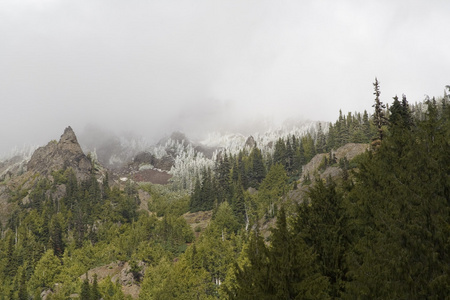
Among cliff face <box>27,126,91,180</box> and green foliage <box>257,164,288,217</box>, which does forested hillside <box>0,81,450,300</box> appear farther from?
cliff face <box>27,126,91,180</box>

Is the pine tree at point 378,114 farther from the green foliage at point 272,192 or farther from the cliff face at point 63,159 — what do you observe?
the cliff face at point 63,159

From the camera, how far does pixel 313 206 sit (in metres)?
18.5

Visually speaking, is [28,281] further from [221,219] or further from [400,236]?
[400,236]

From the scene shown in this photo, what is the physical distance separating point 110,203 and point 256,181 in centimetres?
6706

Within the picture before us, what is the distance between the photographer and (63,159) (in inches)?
6850

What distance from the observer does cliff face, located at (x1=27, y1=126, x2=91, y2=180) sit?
17038 centimetres

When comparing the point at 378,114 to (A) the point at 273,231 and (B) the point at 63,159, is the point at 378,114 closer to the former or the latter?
(A) the point at 273,231

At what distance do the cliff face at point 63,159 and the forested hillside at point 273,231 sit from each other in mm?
4276

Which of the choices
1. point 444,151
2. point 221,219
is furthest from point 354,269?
point 221,219

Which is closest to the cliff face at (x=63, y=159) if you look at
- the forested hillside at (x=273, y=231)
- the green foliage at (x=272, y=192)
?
the forested hillside at (x=273, y=231)

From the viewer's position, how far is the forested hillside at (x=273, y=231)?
10.5 metres

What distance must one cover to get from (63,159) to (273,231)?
602 ft

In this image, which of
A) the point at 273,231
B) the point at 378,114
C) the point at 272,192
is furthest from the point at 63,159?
the point at 273,231

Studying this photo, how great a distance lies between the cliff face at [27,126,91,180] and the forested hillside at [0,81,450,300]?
428 centimetres
